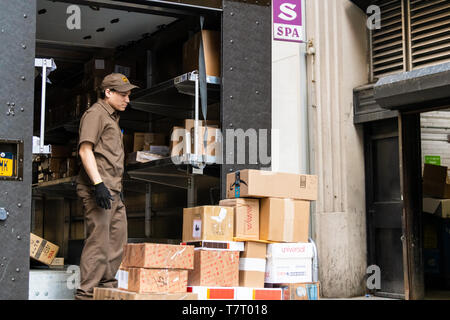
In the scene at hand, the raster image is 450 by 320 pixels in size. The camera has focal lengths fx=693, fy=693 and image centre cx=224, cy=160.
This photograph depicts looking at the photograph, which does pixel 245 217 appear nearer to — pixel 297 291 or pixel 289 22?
pixel 297 291

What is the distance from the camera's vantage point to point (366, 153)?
396 inches

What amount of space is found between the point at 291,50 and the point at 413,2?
2.13 m

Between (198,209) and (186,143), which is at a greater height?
(186,143)

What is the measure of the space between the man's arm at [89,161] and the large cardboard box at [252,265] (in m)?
1.45

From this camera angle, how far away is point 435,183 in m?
9.28

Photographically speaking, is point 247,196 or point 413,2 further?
point 413,2

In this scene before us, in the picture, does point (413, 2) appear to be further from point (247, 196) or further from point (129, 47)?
point (247, 196)

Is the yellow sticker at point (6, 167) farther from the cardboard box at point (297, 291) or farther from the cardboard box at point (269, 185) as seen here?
the cardboard box at point (297, 291)

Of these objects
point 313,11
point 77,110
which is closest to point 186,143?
point 77,110

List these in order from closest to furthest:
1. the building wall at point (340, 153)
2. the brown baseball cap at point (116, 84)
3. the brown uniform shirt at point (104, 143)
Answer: the brown uniform shirt at point (104, 143) → the brown baseball cap at point (116, 84) → the building wall at point (340, 153)

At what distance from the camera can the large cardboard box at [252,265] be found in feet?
19.5

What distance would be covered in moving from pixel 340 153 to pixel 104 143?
450 centimetres

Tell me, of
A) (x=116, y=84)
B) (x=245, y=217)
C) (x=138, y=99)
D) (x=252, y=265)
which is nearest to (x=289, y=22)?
(x=138, y=99)

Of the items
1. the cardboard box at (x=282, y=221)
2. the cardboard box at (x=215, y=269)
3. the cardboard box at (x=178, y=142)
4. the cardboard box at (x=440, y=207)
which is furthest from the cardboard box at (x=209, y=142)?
the cardboard box at (x=440, y=207)
